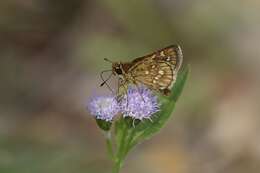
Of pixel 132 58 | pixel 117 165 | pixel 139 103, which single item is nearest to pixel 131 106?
pixel 139 103

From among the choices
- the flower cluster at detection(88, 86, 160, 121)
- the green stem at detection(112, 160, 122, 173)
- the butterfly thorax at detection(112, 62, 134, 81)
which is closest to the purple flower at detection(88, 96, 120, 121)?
the flower cluster at detection(88, 86, 160, 121)

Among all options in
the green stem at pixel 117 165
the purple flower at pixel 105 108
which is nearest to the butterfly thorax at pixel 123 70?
the purple flower at pixel 105 108

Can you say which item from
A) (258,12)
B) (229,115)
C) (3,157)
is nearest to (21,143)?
(3,157)

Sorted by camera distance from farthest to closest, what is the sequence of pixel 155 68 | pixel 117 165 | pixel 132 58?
pixel 132 58, pixel 155 68, pixel 117 165

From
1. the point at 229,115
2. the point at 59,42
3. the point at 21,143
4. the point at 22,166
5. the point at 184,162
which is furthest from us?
the point at 59,42

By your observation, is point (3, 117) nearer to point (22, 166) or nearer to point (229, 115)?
point (22, 166)

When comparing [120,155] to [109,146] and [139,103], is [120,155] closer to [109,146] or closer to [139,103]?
[109,146]

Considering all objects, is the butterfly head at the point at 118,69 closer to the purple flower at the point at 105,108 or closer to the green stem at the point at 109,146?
the purple flower at the point at 105,108
